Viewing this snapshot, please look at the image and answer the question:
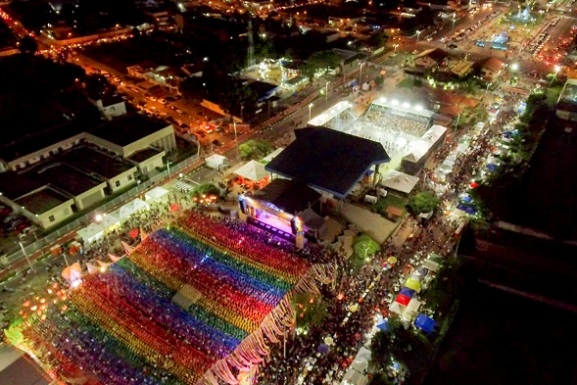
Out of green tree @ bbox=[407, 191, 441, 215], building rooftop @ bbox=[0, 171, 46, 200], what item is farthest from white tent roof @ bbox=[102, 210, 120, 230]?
green tree @ bbox=[407, 191, 441, 215]

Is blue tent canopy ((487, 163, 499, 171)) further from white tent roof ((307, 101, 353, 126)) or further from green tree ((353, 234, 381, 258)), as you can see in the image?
green tree ((353, 234, 381, 258))

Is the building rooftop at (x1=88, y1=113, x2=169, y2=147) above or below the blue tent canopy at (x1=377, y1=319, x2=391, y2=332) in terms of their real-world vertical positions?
above

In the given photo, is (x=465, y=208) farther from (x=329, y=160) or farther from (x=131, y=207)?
(x=131, y=207)

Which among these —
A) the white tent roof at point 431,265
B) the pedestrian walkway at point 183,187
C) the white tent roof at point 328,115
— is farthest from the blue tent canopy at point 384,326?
the white tent roof at point 328,115

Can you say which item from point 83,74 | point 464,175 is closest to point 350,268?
point 464,175

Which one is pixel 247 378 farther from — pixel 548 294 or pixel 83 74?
pixel 83 74
